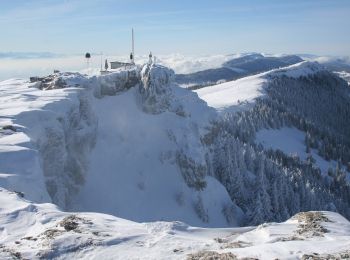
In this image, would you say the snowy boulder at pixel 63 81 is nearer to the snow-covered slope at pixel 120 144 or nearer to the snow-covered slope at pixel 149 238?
the snow-covered slope at pixel 120 144

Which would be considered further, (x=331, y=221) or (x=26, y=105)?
(x=26, y=105)

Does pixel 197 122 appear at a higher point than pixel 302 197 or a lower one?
higher

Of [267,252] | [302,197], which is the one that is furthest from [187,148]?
[267,252]

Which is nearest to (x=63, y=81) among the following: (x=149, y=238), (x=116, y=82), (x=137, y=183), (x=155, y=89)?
(x=116, y=82)

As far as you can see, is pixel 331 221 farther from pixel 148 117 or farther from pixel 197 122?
pixel 197 122

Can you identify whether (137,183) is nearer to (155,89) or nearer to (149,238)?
(155,89)

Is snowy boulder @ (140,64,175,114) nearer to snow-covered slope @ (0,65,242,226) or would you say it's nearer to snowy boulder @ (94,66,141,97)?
snow-covered slope @ (0,65,242,226)

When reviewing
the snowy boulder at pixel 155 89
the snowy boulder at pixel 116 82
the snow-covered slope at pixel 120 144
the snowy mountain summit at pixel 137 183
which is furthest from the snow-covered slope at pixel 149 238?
the snowy boulder at pixel 155 89
